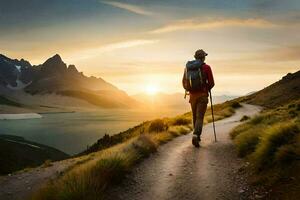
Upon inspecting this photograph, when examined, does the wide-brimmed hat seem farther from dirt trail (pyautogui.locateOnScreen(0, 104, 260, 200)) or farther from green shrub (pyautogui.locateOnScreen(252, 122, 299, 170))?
green shrub (pyautogui.locateOnScreen(252, 122, 299, 170))

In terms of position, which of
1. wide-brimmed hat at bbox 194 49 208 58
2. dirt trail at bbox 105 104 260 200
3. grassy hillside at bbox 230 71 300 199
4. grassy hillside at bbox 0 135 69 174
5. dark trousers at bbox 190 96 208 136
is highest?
wide-brimmed hat at bbox 194 49 208 58

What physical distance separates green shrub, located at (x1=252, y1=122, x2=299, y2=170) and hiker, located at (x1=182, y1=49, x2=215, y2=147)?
3709 millimetres

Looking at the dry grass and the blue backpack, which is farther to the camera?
the blue backpack

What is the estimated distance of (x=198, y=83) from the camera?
14.1 m

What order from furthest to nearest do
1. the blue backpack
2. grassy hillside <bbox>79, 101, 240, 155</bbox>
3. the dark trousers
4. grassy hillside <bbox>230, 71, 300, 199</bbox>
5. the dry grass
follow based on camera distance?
grassy hillside <bbox>79, 101, 240, 155</bbox>
the dark trousers
the blue backpack
the dry grass
grassy hillside <bbox>230, 71, 300, 199</bbox>

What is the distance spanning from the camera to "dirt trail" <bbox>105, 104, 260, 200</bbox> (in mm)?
8883

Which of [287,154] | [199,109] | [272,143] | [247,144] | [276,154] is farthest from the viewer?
[199,109]

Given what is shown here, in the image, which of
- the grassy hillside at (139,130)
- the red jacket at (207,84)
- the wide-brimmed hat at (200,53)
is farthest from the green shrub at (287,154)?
the grassy hillside at (139,130)

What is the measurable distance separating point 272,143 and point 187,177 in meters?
2.24

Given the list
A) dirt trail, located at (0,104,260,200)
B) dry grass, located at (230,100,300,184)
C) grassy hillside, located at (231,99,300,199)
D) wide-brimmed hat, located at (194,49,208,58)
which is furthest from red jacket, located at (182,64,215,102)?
grassy hillside, located at (231,99,300,199)

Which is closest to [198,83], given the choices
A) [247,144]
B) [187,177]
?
[247,144]

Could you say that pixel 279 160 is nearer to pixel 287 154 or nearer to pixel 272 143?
pixel 287 154

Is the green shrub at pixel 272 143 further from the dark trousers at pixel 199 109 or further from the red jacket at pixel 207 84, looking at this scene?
the dark trousers at pixel 199 109

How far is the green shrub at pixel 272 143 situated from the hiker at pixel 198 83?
3709mm
